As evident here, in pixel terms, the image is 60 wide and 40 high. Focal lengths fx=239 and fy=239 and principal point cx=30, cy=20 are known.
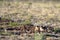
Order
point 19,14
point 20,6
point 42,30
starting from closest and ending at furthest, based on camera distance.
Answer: point 42,30
point 19,14
point 20,6

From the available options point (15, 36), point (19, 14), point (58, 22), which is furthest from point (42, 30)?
point (19, 14)

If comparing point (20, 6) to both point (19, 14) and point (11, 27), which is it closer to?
point (19, 14)

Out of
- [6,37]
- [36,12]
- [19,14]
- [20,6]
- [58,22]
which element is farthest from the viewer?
[20,6]

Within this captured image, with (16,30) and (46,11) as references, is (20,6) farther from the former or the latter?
(16,30)

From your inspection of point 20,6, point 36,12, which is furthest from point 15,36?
point 20,6

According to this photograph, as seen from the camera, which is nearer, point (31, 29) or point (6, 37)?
point (6, 37)

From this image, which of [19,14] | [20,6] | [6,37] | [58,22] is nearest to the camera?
[6,37]

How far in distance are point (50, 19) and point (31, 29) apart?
256 centimetres

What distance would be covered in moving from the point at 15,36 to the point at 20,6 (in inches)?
259

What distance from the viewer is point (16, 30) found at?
28.1 ft

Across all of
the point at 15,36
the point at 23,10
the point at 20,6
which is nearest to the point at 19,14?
the point at 23,10

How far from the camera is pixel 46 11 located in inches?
514

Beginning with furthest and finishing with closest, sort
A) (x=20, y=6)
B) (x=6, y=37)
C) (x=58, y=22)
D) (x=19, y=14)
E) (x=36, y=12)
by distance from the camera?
1. (x=20, y=6)
2. (x=36, y=12)
3. (x=19, y=14)
4. (x=58, y=22)
5. (x=6, y=37)

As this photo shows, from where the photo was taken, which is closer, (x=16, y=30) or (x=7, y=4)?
(x=16, y=30)
